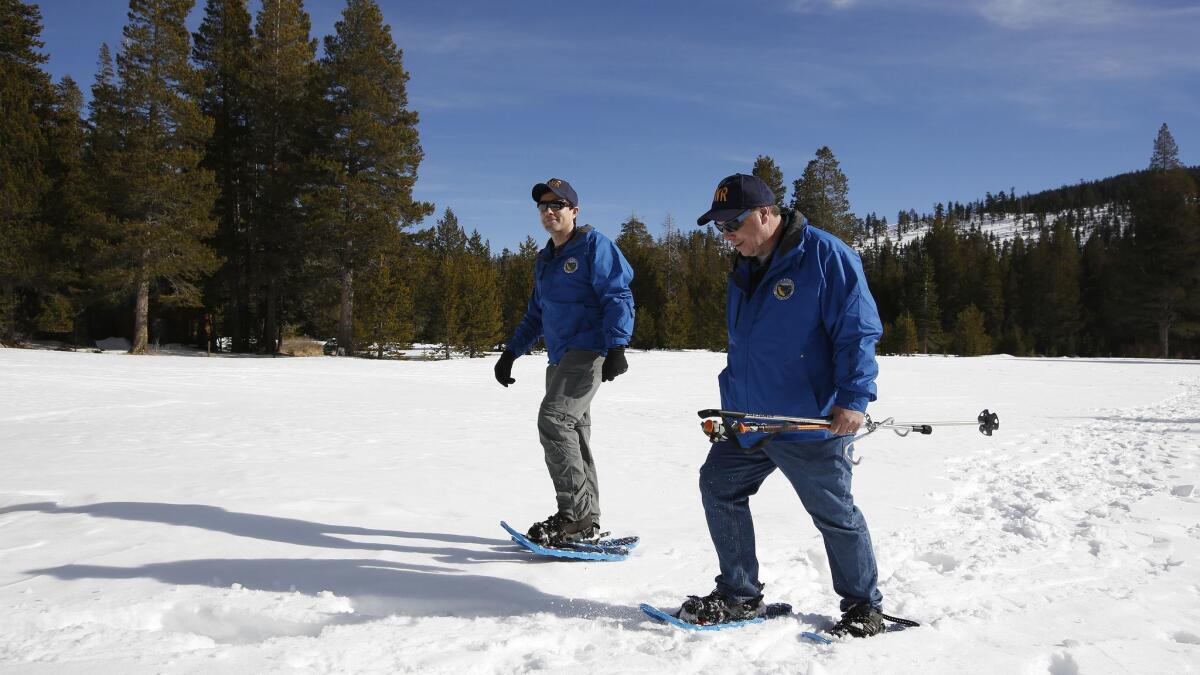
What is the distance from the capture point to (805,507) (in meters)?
2.84

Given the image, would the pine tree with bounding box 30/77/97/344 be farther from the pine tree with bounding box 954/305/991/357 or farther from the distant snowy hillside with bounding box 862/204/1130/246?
the distant snowy hillside with bounding box 862/204/1130/246

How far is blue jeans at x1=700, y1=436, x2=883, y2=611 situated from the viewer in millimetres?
2760

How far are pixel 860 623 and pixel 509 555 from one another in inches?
78.3

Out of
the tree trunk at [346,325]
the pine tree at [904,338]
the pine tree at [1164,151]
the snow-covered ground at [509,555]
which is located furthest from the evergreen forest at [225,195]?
the pine tree at [1164,151]

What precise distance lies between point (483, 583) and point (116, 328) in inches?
1468

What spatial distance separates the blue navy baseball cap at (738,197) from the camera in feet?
9.24

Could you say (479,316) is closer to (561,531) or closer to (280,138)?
(280,138)

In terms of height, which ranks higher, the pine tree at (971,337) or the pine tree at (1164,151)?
the pine tree at (1164,151)

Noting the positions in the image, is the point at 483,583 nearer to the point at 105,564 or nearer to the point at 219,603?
the point at 219,603

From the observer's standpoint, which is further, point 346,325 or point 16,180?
point 346,325

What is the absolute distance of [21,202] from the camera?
2366cm

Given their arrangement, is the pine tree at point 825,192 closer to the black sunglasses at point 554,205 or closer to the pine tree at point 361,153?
the pine tree at point 361,153

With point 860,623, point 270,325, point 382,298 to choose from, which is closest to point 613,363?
point 860,623

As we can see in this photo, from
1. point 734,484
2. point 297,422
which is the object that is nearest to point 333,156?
point 297,422
